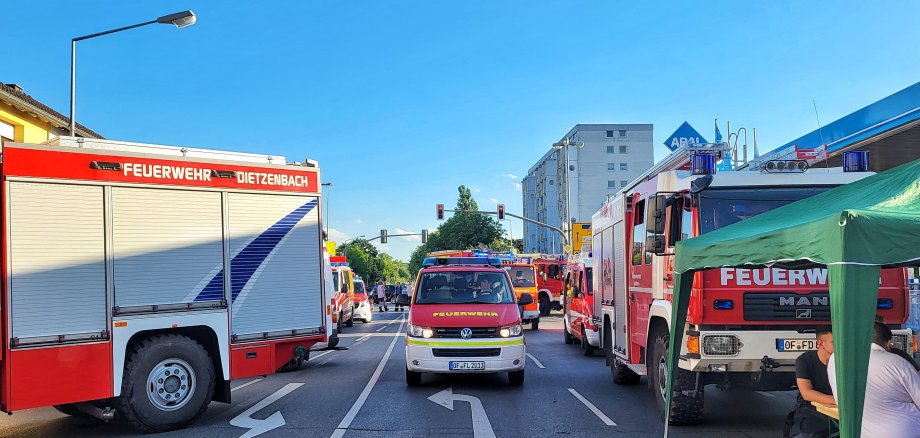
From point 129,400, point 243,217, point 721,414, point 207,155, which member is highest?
point 207,155

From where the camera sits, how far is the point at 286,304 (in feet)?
31.0

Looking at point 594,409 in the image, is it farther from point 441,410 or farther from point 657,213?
point 657,213

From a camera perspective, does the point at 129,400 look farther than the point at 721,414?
No

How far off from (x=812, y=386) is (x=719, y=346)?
1.75 meters

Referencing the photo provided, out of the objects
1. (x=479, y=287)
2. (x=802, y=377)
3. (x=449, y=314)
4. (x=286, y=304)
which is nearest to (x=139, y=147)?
(x=286, y=304)

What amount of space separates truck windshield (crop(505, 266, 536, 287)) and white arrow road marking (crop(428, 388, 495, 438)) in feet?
55.1

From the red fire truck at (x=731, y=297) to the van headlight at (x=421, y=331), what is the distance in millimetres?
3339

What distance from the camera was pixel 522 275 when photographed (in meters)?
28.1

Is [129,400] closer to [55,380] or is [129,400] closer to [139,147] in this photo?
[55,380]

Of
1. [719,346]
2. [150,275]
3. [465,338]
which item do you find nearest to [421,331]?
[465,338]

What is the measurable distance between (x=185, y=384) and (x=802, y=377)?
6.50 meters

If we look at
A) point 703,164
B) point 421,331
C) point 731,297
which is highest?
point 703,164

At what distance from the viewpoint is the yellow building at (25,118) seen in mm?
22906

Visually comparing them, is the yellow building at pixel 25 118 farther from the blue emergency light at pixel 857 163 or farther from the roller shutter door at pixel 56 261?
the blue emergency light at pixel 857 163
